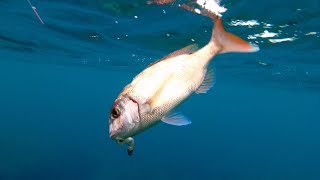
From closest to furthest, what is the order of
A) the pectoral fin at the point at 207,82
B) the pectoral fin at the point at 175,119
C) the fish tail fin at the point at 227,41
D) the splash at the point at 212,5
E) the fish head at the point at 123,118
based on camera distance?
the fish head at the point at 123,118 < the pectoral fin at the point at 175,119 < the fish tail fin at the point at 227,41 < the pectoral fin at the point at 207,82 < the splash at the point at 212,5

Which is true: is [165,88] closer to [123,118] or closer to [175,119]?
[175,119]

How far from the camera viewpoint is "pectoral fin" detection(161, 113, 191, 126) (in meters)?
1.95

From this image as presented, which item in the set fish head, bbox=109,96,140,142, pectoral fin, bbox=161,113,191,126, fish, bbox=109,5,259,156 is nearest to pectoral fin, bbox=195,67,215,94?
fish, bbox=109,5,259,156

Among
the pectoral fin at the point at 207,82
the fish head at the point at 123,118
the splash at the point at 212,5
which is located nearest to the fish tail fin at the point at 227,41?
the pectoral fin at the point at 207,82

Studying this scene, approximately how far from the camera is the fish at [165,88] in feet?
5.82

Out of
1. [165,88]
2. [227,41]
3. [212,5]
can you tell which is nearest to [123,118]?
[165,88]

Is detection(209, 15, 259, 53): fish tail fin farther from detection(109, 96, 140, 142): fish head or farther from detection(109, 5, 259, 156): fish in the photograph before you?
detection(109, 96, 140, 142): fish head

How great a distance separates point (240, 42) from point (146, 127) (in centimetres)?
81

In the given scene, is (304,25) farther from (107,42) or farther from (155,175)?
(155,175)

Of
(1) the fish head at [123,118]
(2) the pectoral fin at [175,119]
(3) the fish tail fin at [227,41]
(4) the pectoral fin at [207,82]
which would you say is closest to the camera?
(1) the fish head at [123,118]

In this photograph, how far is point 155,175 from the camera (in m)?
34.7

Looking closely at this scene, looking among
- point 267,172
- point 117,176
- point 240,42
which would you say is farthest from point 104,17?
point 267,172

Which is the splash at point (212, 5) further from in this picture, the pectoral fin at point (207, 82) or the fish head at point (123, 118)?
the fish head at point (123, 118)

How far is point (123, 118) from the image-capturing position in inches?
68.7
